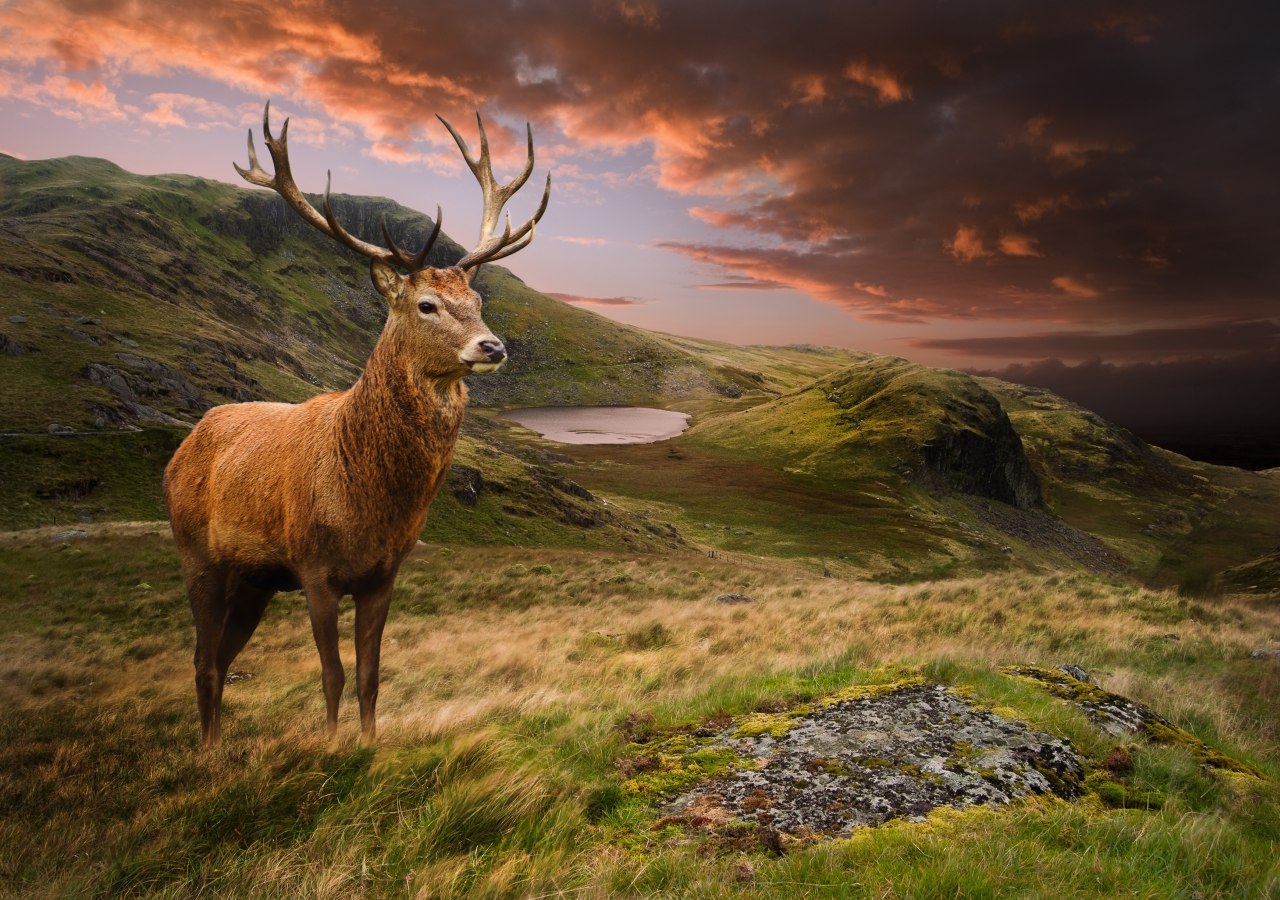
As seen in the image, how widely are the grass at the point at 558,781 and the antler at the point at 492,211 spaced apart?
463 centimetres

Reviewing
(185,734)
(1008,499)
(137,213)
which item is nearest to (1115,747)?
(185,734)

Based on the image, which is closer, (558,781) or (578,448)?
(558,781)

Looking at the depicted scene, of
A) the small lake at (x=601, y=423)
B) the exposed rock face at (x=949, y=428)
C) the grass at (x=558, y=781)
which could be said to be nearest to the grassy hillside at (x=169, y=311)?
the small lake at (x=601, y=423)

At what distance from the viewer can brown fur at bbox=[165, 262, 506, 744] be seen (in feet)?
18.2

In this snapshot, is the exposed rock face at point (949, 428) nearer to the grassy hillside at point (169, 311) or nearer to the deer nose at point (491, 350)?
the grassy hillside at point (169, 311)

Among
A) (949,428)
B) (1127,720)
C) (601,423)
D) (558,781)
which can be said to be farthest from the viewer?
(601,423)

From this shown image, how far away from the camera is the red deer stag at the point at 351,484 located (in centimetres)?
554

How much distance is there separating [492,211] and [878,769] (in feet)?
23.5

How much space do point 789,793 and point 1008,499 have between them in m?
107

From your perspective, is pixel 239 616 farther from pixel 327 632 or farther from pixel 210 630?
pixel 327 632

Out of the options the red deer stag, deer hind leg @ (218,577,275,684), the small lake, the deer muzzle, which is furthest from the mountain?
the deer muzzle

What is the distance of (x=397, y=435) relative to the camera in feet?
18.4

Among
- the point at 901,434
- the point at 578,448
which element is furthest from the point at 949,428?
the point at 578,448

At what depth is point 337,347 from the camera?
140375 millimetres
